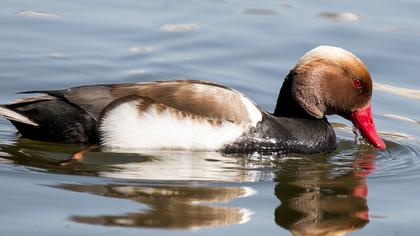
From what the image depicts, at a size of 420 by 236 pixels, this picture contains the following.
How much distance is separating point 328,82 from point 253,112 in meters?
0.84

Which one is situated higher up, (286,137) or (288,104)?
(288,104)

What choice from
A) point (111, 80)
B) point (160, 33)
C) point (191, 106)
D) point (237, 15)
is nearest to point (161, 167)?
point (191, 106)

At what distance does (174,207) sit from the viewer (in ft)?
25.6

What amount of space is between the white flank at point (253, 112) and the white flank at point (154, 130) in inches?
11.2

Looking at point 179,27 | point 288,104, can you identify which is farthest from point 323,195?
point 179,27

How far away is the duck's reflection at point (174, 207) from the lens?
7367 millimetres

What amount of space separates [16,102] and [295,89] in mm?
2593

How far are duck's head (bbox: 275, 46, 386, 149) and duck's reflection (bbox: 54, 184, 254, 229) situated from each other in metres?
1.69

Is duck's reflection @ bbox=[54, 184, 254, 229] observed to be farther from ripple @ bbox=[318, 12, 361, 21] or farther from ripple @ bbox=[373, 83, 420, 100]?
ripple @ bbox=[318, 12, 361, 21]

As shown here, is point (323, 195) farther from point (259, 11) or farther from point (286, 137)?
point (259, 11)

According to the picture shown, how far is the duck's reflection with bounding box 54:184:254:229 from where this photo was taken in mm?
7367

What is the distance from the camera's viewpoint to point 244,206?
795cm

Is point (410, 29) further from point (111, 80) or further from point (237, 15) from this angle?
point (111, 80)

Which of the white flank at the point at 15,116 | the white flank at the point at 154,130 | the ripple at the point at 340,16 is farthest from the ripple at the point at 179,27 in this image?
the white flank at the point at 15,116
